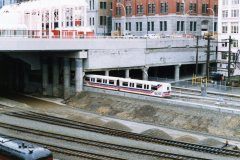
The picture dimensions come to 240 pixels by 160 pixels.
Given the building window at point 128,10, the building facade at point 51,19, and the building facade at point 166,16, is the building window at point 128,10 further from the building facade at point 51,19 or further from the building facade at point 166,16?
the building facade at point 51,19

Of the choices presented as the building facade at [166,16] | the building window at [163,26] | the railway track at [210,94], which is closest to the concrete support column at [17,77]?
the railway track at [210,94]

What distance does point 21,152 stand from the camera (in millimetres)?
26938

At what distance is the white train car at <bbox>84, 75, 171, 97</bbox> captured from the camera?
5656 centimetres

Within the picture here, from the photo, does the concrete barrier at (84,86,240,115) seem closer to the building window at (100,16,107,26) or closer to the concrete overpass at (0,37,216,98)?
the concrete overpass at (0,37,216,98)

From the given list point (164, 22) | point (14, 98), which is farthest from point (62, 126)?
point (164, 22)

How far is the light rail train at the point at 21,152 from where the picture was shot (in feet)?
87.3

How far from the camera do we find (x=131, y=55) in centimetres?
7319

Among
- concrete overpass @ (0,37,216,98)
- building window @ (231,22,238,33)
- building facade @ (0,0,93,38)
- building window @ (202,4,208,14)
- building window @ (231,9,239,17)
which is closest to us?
concrete overpass @ (0,37,216,98)

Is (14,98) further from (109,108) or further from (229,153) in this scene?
(229,153)

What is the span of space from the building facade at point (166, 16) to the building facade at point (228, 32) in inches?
527

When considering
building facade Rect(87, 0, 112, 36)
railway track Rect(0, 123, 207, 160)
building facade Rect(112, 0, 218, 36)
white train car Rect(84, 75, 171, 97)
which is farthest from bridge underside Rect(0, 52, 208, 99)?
building facade Rect(87, 0, 112, 36)

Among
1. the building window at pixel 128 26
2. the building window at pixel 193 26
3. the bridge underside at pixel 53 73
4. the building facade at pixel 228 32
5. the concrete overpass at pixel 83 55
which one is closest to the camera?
the concrete overpass at pixel 83 55

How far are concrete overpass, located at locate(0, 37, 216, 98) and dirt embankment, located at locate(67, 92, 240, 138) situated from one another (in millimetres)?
5747

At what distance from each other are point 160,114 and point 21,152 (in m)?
28.4
